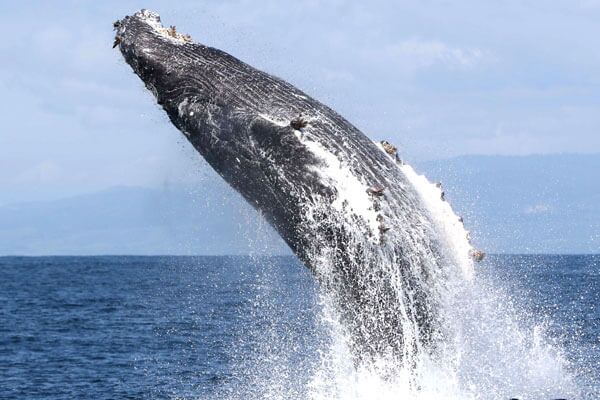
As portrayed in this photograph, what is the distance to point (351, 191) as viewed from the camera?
33.9ft

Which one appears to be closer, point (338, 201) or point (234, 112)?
point (338, 201)

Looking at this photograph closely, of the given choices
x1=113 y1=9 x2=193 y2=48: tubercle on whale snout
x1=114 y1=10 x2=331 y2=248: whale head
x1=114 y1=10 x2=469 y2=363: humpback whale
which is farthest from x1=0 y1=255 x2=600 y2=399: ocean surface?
x1=113 y1=9 x2=193 y2=48: tubercle on whale snout

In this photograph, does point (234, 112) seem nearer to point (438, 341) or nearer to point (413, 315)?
point (413, 315)

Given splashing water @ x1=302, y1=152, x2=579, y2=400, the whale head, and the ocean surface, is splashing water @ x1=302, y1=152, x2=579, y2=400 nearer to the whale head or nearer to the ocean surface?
the ocean surface

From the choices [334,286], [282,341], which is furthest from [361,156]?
[282,341]

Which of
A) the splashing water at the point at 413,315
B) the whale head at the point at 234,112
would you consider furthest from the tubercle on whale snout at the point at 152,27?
the splashing water at the point at 413,315

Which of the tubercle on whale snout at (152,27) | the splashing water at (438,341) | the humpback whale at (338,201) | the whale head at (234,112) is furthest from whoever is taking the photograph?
the tubercle on whale snout at (152,27)

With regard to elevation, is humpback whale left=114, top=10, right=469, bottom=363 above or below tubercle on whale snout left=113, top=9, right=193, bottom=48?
below

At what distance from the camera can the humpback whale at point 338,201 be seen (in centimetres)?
1035

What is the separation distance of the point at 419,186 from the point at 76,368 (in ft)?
74.7

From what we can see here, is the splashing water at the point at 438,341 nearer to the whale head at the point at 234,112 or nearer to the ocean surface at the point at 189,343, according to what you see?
the ocean surface at the point at 189,343

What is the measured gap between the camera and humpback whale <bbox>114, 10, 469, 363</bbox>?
1035cm

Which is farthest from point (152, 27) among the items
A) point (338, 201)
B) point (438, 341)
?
point (438, 341)

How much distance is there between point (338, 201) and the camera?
10.4 metres
